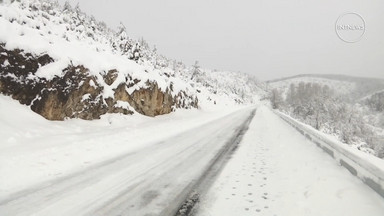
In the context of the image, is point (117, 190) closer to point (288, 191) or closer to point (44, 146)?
point (288, 191)

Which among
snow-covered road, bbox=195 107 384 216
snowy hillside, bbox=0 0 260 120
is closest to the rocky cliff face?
snowy hillside, bbox=0 0 260 120

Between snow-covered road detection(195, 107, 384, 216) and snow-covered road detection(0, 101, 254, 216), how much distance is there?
0.58 meters

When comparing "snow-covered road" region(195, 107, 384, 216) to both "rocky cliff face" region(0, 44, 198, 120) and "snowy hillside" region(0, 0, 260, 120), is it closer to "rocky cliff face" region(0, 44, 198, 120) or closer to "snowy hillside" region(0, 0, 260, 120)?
"rocky cliff face" region(0, 44, 198, 120)

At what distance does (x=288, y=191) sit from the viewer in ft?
15.1

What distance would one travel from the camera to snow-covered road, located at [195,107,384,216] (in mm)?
3805

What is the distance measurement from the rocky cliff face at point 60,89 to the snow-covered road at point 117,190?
5.48m

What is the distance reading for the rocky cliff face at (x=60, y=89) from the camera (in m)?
10.3

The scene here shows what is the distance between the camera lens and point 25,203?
3963 mm

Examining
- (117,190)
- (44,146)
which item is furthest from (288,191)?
(44,146)

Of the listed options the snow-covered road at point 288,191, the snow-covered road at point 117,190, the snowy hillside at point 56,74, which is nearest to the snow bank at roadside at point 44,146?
the snow-covered road at point 117,190

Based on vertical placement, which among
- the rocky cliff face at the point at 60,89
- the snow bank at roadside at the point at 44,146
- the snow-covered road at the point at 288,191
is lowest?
the snow-covered road at the point at 288,191

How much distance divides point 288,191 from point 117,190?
2.71m

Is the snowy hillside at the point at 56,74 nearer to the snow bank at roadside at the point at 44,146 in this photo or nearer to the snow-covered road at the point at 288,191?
the snow bank at roadside at the point at 44,146

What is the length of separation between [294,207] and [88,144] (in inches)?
265
